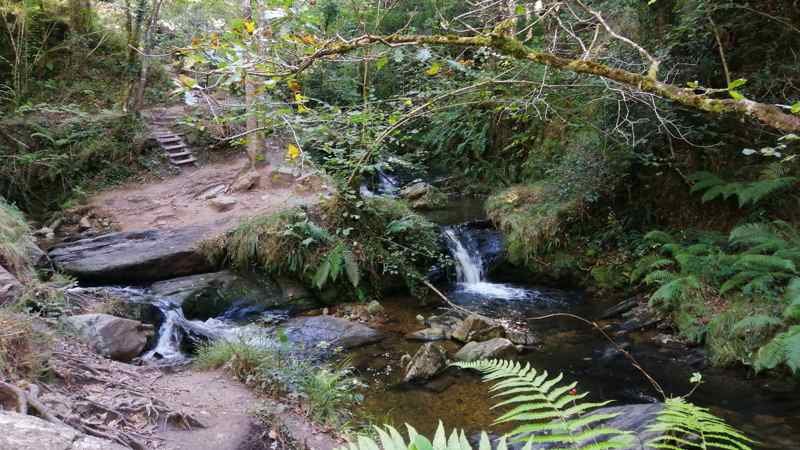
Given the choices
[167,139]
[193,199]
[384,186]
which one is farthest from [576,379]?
[167,139]

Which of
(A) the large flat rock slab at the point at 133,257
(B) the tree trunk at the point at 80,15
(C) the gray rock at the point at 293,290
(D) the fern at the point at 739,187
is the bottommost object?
(C) the gray rock at the point at 293,290

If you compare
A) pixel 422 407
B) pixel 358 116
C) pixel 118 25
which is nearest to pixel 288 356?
pixel 422 407

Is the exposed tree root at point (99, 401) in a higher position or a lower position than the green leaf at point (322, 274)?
higher

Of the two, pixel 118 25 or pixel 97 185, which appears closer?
pixel 97 185

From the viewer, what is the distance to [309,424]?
4.34 metres

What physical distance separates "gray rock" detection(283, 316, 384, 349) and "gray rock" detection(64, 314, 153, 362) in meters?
1.95

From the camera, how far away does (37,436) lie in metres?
2.31

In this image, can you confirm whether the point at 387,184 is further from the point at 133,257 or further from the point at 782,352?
the point at 782,352

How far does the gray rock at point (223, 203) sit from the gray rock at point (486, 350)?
19.2 feet

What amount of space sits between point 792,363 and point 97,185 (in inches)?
506

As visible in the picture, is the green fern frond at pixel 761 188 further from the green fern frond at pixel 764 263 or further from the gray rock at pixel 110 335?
the gray rock at pixel 110 335

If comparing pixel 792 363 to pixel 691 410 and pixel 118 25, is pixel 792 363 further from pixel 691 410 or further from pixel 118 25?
pixel 118 25

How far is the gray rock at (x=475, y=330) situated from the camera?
6633mm

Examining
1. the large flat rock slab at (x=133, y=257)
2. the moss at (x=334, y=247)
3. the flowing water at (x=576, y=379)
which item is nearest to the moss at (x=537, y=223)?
the flowing water at (x=576, y=379)
